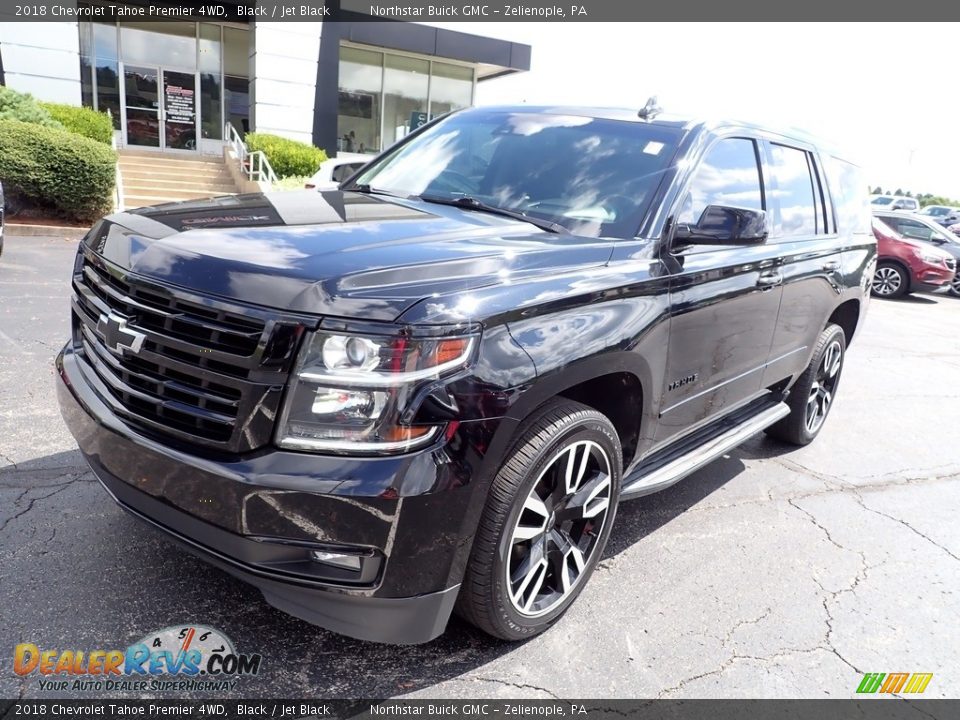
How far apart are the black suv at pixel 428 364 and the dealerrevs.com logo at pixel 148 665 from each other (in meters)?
0.45

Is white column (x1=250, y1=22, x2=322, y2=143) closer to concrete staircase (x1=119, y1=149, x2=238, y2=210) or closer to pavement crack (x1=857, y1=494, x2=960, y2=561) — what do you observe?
concrete staircase (x1=119, y1=149, x2=238, y2=210)

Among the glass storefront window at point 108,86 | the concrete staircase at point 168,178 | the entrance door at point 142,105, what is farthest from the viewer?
the entrance door at point 142,105

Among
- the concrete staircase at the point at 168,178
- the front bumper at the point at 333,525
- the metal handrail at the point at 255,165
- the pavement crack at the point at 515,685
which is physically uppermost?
the front bumper at the point at 333,525

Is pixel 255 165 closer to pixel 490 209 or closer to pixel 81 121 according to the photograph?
pixel 81 121

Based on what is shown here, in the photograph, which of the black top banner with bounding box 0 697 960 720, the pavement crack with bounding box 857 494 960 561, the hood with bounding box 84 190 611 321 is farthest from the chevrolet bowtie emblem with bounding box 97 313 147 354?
the pavement crack with bounding box 857 494 960 561

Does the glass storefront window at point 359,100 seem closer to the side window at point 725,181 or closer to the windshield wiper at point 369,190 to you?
the windshield wiper at point 369,190

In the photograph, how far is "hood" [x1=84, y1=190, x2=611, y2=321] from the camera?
7.02 ft

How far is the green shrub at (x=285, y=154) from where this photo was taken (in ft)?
57.6

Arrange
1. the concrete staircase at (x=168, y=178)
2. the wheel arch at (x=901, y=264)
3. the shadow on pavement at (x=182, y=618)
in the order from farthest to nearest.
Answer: the concrete staircase at (x=168, y=178) < the wheel arch at (x=901, y=264) < the shadow on pavement at (x=182, y=618)

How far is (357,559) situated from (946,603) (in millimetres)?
2813

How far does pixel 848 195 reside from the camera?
17.1ft

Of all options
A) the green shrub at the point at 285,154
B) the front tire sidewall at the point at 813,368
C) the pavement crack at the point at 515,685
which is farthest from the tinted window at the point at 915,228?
the pavement crack at the point at 515,685

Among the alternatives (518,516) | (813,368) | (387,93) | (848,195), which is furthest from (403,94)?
(518,516)

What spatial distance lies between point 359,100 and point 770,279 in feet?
70.2
